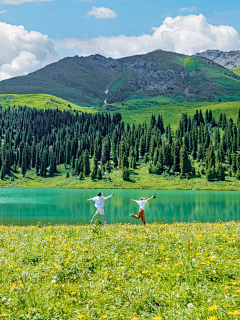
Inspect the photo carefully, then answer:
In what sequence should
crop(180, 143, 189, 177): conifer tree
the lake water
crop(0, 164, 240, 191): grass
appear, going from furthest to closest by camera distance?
1. crop(180, 143, 189, 177): conifer tree
2. crop(0, 164, 240, 191): grass
3. the lake water

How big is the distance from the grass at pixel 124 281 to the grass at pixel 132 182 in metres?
127

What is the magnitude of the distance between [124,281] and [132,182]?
5408 inches

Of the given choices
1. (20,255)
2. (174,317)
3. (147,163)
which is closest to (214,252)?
(174,317)

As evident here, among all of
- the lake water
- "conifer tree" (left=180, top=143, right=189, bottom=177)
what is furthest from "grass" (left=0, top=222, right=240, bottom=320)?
"conifer tree" (left=180, top=143, right=189, bottom=177)

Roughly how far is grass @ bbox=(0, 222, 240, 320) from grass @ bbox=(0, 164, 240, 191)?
127 metres

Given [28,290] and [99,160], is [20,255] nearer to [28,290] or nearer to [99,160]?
[28,290]

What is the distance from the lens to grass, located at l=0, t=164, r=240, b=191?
135 m

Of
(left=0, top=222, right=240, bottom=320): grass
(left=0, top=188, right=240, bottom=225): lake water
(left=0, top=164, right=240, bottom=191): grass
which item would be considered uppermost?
(left=0, top=222, right=240, bottom=320): grass

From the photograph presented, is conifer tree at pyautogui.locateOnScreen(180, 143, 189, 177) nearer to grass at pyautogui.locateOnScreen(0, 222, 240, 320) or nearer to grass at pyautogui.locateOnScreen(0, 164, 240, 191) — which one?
grass at pyautogui.locateOnScreen(0, 164, 240, 191)

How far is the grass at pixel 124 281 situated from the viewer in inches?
249

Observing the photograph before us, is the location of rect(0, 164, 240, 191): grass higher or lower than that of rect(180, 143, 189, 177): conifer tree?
lower

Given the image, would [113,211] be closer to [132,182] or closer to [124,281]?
[124,281]

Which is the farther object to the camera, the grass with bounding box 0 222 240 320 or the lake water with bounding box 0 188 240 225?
the lake water with bounding box 0 188 240 225

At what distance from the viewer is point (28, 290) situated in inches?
277
